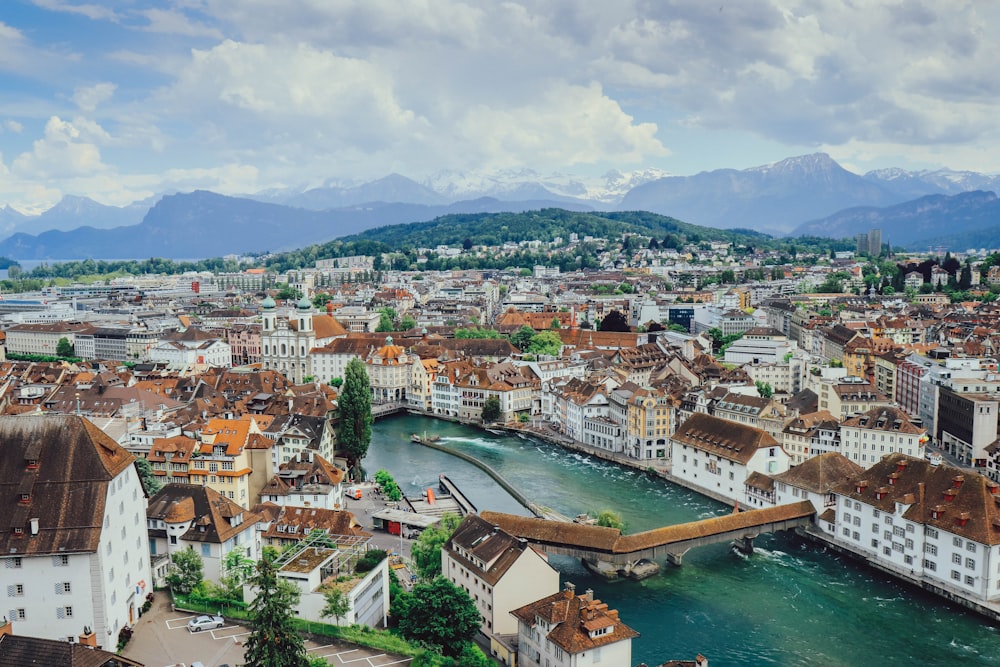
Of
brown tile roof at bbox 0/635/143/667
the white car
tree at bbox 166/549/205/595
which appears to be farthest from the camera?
tree at bbox 166/549/205/595

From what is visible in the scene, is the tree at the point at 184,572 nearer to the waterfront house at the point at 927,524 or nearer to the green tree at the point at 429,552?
the green tree at the point at 429,552

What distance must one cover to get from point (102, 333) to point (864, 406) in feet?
194

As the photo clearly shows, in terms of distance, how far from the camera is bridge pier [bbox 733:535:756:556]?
29766mm

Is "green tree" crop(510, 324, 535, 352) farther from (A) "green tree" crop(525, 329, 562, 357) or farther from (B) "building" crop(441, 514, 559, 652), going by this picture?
(B) "building" crop(441, 514, 559, 652)

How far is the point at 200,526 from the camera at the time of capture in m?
23.1

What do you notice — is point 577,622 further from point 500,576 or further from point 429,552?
point 429,552

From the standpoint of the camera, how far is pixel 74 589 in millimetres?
17625

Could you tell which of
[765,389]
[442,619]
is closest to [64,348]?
[765,389]

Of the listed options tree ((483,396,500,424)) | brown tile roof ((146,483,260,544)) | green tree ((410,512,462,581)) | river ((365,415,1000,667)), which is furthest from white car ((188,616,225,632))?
tree ((483,396,500,424))

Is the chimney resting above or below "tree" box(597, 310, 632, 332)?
below

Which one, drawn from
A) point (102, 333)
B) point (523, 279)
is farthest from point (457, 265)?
point (102, 333)

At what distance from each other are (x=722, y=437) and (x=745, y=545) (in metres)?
6.99

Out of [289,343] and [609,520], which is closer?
[609,520]

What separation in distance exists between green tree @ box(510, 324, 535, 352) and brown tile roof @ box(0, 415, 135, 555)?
5222 cm
